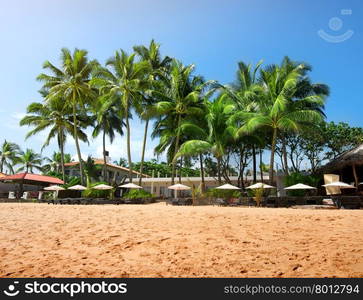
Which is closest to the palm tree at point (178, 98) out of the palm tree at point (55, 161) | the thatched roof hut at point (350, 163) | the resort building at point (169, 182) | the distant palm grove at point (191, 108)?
the distant palm grove at point (191, 108)

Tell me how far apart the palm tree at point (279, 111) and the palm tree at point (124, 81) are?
858cm

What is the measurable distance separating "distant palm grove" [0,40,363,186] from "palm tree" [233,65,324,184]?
0.06 m

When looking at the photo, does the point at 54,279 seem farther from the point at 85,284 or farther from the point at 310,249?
the point at 310,249

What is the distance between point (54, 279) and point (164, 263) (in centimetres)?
190

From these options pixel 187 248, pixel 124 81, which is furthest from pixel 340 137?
pixel 187 248

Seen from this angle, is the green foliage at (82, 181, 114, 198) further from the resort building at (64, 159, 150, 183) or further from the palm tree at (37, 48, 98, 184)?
the resort building at (64, 159, 150, 183)

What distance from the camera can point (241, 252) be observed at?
625 centimetres

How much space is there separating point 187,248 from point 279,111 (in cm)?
1547

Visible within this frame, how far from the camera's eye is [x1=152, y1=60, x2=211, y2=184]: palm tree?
2410 cm

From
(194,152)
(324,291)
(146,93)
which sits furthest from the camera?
(146,93)

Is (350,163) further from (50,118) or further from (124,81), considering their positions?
(50,118)

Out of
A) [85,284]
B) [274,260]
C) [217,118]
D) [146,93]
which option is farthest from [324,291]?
[146,93]

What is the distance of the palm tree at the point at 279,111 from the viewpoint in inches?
750

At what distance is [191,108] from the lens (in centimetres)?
2459
